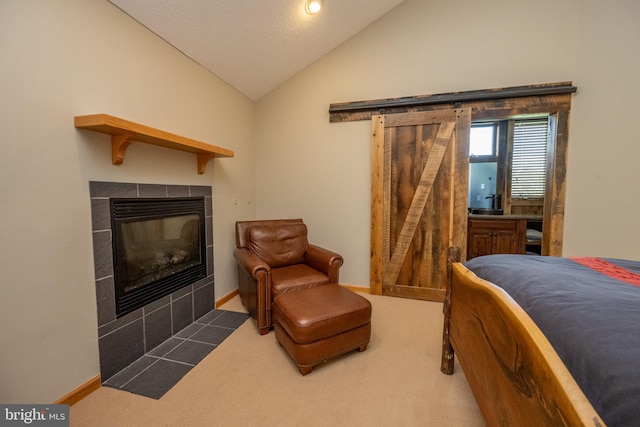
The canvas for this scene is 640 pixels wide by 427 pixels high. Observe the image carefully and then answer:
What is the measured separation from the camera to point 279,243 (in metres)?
2.86

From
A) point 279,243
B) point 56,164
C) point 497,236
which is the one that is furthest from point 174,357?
point 497,236

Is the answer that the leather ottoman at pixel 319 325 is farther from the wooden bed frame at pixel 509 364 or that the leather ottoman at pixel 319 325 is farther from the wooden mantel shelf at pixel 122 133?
the wooden mantel shelf at pixel 122 133

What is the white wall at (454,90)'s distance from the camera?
8.21 ft

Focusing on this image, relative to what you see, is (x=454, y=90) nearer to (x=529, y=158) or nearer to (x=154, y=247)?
(x=529, y=158)

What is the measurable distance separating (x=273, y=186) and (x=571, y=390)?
3.24 m

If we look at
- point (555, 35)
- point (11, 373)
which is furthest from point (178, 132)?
point (555, 35)

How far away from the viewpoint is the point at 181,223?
7.73 feet

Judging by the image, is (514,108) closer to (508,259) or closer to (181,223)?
(508,259)

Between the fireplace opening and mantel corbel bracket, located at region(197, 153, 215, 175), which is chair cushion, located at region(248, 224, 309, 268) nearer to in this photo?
the fireplace opening

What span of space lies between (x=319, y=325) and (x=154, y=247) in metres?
1.39

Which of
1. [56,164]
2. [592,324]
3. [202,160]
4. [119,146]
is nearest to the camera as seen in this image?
[592,324]

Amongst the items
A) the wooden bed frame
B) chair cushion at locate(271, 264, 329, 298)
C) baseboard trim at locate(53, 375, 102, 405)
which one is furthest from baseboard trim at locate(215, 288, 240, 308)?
the wooden bed frame

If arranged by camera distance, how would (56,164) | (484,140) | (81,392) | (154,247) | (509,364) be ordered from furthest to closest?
(484,140) < (154,247) < (81,392) < (56,164) < (509,364)

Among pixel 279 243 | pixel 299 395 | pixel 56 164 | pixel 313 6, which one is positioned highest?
pixel 313 6
